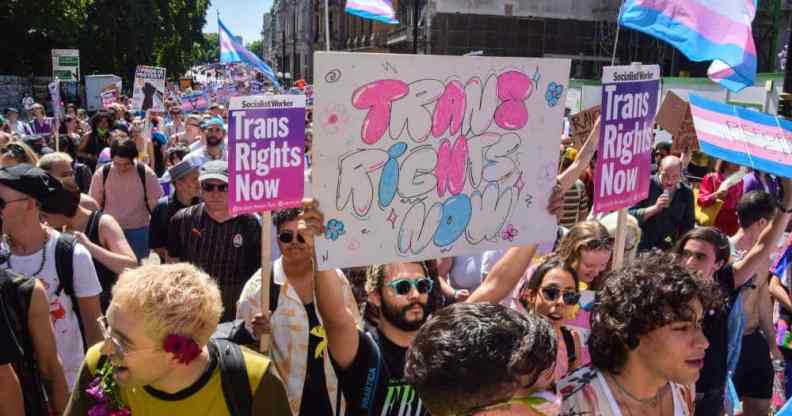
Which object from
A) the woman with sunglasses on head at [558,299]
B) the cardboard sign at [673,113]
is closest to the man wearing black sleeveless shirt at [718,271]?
the woman with sunglasses on head at [558,299]

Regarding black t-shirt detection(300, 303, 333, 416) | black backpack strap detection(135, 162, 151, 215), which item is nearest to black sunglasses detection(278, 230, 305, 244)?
black t-shirt detection(300, 303, 333, 416)

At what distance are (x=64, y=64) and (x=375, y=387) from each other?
15.6 meters

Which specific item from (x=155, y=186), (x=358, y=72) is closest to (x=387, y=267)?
(x=358, y=72)

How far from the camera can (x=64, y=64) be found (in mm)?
15555

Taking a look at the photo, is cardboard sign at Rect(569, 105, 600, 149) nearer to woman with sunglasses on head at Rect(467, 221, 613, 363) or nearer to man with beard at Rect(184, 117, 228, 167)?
woman with sunglasses on head at Rect(467, 221, 613, 363)

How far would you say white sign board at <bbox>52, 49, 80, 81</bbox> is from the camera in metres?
15.3

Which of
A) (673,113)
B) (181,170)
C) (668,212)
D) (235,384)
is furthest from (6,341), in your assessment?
(673,113)

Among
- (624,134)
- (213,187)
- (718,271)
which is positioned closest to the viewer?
(624,134)

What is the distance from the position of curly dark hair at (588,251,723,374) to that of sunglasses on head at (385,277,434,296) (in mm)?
674

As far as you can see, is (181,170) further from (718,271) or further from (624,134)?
(718,271)

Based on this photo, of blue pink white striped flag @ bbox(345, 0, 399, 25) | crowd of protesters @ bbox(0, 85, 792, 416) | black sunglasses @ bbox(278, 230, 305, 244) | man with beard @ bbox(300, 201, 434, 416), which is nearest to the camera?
crowd of protesters @ bbox(0, 85, 792, 416)

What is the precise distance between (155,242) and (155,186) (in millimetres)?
1132

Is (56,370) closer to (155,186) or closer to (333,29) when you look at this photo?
(155,186)

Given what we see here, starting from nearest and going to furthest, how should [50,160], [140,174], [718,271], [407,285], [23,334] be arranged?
[23,334] → [407,285] → [718,271] → [50,160] → [140,174]
